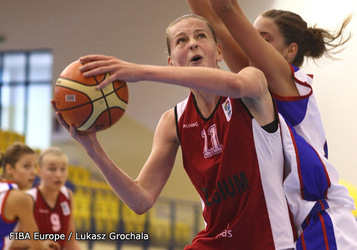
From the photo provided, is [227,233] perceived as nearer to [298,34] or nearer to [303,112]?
[303,112]

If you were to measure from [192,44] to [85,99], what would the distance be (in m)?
0.59

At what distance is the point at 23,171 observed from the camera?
5301mm

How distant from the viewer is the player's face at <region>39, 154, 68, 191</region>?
567 cm

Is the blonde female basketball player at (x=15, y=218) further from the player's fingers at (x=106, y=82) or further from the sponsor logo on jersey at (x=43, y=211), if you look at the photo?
the player's fingers at (x=106, y=82)

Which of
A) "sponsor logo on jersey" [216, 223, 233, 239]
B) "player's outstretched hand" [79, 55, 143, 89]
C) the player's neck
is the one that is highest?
"player's outstretched hand" [79, 55, 143, 89]

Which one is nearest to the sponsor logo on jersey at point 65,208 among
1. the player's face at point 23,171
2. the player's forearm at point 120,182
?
the player's face at point 23,171

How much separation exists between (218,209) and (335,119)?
165 inches

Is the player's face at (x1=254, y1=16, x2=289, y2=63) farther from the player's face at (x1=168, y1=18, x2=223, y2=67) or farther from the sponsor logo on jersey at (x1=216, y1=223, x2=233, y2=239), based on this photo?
the sponsor logo on jersey at (x1=216, y1=223, x2=233, y2=239)

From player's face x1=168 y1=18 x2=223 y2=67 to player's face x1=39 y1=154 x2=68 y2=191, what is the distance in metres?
3.42

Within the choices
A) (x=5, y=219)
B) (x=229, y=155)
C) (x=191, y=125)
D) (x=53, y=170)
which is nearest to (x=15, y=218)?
(x=5, y=219)

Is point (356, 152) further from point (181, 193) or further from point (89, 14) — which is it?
point (89, 14)

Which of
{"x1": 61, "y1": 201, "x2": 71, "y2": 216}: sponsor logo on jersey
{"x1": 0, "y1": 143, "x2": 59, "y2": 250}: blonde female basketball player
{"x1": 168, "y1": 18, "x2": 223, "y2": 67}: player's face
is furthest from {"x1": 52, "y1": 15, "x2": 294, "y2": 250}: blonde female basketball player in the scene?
{"x1": 61, "y1": 201, "x2": 71, "y2": 216}: sponsor logo on jersey

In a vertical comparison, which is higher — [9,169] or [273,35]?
[273,35]

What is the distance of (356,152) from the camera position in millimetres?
5914
